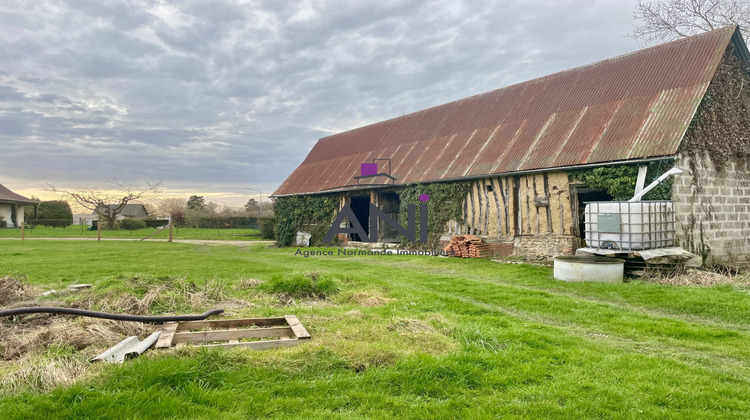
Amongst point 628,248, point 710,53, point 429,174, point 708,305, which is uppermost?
point 710,53

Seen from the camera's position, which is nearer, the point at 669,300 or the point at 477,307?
the point at 477,307

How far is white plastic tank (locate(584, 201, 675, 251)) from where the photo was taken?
10.1 metres

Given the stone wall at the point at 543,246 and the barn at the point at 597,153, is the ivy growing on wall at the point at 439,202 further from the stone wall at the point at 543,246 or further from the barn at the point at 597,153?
the stone wall at the point at 543,246

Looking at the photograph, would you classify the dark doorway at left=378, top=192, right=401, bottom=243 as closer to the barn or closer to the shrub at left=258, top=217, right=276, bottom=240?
the barn

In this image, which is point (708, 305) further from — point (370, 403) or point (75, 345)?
point (75, 345)

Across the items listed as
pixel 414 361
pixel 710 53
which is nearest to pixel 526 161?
pixel 710 53

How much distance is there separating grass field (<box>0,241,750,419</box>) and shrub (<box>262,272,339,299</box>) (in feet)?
0.10

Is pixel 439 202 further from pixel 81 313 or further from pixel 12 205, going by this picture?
pixel 12 205

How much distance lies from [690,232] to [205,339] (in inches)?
449

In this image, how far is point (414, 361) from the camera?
419cm

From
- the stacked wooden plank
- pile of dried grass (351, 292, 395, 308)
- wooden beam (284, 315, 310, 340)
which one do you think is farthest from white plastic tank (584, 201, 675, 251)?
wooden beam (284, 315, 310, 340)

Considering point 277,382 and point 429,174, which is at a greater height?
point 429,174

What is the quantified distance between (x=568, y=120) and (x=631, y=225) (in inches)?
207

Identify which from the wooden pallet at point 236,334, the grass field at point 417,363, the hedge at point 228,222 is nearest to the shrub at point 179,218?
the hedge at point 228,222
